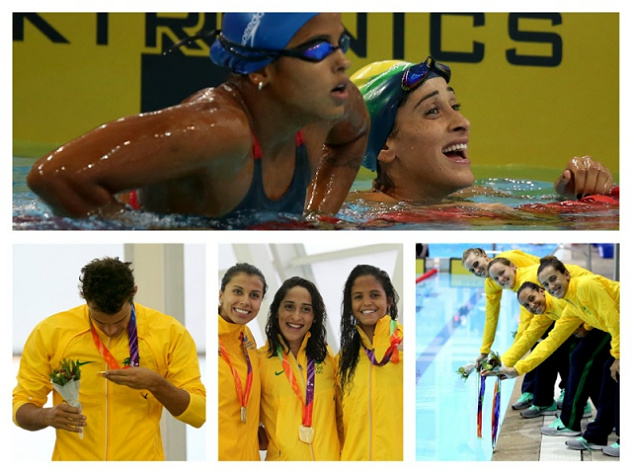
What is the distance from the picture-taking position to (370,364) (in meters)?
2.53

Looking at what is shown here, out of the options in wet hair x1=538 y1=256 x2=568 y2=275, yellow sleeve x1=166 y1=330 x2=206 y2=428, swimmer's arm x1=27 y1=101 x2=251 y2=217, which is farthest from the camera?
wet hair x1=538 y1=256 x2=568 y2=275

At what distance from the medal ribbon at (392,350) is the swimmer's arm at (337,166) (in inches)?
15.7

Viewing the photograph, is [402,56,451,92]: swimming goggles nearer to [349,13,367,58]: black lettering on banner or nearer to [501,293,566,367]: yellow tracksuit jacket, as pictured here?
[349,13,367,58]: black lettering on banner

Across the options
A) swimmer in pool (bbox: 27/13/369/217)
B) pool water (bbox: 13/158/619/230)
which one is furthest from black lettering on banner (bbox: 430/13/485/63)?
swimmer in pool (bbox: 27/13/369/217)

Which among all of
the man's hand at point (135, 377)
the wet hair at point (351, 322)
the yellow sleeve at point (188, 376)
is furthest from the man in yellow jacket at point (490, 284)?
the man's hand at point (135, 377)

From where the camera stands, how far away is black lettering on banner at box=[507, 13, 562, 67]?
8.65 ft

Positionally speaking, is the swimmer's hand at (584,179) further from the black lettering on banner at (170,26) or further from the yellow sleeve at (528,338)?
the black lettering on banner at (170,26)

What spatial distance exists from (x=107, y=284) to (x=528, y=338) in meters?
1.38

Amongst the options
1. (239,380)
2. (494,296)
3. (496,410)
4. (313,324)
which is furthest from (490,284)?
(239,380)

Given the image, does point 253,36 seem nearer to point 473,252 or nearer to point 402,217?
point 402,217

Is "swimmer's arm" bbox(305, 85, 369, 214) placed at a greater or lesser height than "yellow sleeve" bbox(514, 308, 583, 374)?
greater

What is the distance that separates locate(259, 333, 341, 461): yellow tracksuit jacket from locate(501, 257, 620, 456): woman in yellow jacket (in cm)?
67
